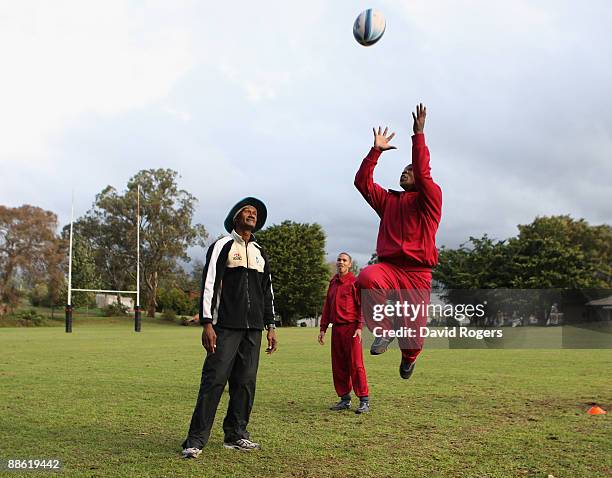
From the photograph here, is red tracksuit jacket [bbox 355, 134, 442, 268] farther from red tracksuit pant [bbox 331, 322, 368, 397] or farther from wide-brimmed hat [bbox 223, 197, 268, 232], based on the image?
red tracksuit pant [bbox 331, 322, 368, 397]

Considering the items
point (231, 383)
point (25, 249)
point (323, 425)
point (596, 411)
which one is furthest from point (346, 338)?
point (25, 249)

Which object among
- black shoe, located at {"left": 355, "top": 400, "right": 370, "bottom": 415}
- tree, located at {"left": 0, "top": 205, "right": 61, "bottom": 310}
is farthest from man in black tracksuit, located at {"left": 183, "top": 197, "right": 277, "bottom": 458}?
tree, located at {"left": 0, "top": 205, "right": 61, "bottom": 310}

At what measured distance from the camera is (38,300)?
67562 millimetres

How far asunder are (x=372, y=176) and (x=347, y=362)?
410 cm

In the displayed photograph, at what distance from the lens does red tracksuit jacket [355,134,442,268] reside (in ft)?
18.6

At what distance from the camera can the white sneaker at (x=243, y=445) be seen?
258 inches

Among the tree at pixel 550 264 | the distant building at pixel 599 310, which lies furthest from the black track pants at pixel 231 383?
the tree at pixel 550 264

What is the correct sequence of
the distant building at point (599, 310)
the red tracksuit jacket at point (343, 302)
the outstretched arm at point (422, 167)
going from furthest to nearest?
the distant building at point (599, 310) < the red tracksuit jacket at point (343, 302) < the outstretched arm at point (422, 167)

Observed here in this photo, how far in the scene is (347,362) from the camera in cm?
939

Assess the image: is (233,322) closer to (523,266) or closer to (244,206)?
(244,206)

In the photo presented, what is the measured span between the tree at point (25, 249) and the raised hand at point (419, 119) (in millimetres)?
56063

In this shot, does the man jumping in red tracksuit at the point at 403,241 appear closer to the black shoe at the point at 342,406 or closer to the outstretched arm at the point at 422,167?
the outstretched arm at the point at 422,167

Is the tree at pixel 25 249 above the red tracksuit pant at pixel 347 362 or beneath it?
above

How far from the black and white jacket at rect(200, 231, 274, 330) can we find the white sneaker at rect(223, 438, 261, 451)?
3.96ft
